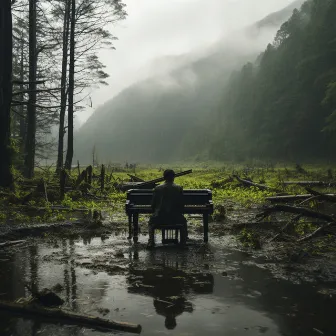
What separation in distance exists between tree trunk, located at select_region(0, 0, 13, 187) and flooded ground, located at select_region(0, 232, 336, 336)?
6988 mm

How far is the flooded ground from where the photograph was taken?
4.10 metres

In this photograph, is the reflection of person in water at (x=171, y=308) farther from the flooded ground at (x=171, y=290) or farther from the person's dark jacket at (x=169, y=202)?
the person's dark jacket at (x=169, y=202)

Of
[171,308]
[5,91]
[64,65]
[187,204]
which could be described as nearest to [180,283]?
[171,308]

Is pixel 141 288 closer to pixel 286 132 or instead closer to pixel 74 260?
pixel 74 260

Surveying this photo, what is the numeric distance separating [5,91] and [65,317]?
11.7m

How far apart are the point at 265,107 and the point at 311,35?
17357 millimetres

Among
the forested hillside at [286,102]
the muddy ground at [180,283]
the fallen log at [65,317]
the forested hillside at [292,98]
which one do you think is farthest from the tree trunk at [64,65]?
the forested hillside at [292,98]

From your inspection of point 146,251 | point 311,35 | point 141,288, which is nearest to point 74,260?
point 146,251

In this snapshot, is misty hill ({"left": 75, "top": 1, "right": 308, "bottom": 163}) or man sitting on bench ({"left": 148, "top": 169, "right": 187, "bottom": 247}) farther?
misty hill ({"left": 75, "top": 1, "right": 308, "bottom": 163})

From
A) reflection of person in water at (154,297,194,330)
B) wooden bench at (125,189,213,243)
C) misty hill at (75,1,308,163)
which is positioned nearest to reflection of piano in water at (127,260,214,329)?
reflection of person in water at (154,297,194,330)

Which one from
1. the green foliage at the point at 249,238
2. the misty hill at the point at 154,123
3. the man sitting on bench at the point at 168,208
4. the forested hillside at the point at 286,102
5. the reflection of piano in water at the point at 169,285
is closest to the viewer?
the reflection of piano in water at the point at 169,285

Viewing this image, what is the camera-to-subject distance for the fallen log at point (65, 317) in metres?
3.93

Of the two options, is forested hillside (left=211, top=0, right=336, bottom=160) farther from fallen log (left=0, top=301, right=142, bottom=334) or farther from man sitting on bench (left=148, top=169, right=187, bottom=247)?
fallen log (left=0, top=301, right=142, bottom=334)

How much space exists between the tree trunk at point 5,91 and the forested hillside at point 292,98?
112 ft
